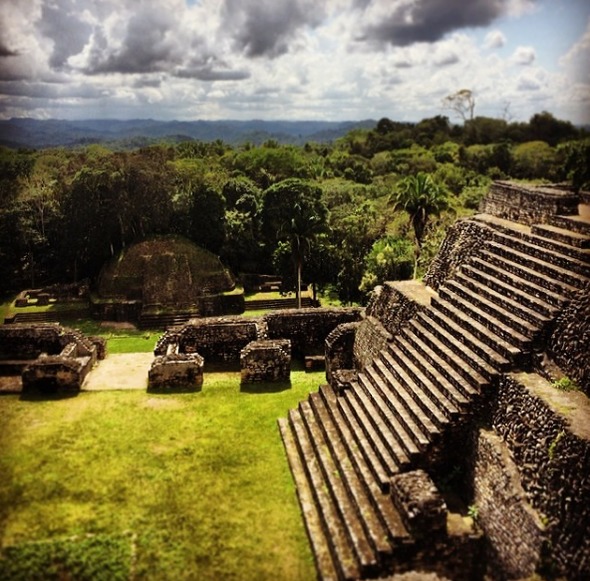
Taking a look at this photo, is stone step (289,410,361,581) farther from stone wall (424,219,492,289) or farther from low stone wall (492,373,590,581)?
stone wall (424,219,492,289)

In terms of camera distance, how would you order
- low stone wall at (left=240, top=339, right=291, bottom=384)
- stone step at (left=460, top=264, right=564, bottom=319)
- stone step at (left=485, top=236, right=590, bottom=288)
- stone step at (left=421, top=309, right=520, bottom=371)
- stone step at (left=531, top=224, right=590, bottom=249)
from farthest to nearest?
1. low stone wall at (left=240, top=339, right=291, bottom=384)
2. stone step at (left=531, top=224, right=590, bottom=249)
3. stone step at (left=485, top=236, right=590, bottom=288)
4. stone step at (left=460, top=264, right=564, bottom=319)
5. stone step at (left=421, top=309, right=520, bottom=371)

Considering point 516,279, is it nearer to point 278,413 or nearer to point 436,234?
point 278,413

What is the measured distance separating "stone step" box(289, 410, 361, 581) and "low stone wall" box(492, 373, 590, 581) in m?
2.58

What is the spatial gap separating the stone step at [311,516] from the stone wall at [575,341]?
5070 millimetres

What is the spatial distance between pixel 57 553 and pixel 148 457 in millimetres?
3101

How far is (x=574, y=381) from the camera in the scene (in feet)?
30.7

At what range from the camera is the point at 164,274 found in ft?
92.0

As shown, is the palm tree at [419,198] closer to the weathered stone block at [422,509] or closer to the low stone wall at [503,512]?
the low stone wall at [503,512]

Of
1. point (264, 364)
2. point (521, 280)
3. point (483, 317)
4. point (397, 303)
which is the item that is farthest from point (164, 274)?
point (521, 280)

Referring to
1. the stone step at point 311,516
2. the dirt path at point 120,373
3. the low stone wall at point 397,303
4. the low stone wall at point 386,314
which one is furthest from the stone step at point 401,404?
the dirt path at point 120,373

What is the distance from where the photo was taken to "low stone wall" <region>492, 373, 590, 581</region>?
750 cm

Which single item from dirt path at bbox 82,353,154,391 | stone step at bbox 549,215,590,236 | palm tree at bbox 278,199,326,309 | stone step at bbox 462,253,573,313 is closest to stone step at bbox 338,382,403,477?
stone step at bbox 462,253,573,313

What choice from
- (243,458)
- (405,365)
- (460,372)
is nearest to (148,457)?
(243,458)

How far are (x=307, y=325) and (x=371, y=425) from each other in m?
7.90
